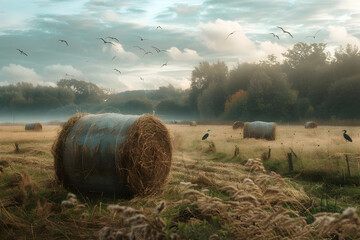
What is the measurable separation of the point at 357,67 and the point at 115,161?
175ft

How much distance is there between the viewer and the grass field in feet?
14.0

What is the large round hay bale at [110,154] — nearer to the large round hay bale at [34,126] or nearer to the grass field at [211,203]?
the grass field at [211,203]

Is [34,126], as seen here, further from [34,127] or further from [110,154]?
[110,154]

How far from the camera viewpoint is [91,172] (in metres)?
8.58

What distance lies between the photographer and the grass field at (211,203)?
428 centimetres

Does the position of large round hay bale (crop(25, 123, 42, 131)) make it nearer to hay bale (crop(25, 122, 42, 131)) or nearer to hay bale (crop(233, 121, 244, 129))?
hay bale (crop(25, 122, 42, 131))

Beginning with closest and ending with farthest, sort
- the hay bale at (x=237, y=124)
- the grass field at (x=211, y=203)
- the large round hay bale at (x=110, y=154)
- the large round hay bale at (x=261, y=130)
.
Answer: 1. the grass field at (x=211, y=203)
2. the large round hay bale at (x=110, y=154)
3. the large round hay bale at (x=261, y=130)
4. the hay bale at (x=237, y=124)

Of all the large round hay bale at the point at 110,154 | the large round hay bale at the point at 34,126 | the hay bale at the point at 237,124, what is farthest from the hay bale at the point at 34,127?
the large round hay bale at the point at 110,154

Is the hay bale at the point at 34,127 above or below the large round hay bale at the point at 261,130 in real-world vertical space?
above

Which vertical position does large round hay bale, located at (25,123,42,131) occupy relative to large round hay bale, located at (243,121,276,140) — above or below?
above

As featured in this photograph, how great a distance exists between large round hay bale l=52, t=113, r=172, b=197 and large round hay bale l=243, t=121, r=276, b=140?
1501 cm

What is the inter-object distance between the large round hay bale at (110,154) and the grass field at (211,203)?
14.5 inches

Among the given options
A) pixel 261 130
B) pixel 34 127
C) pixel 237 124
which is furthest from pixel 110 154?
pixel 34 127

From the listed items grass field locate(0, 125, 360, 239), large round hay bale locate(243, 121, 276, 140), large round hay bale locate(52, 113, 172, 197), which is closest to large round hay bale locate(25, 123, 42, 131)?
grass field locate(0, 125, 360, 239)
